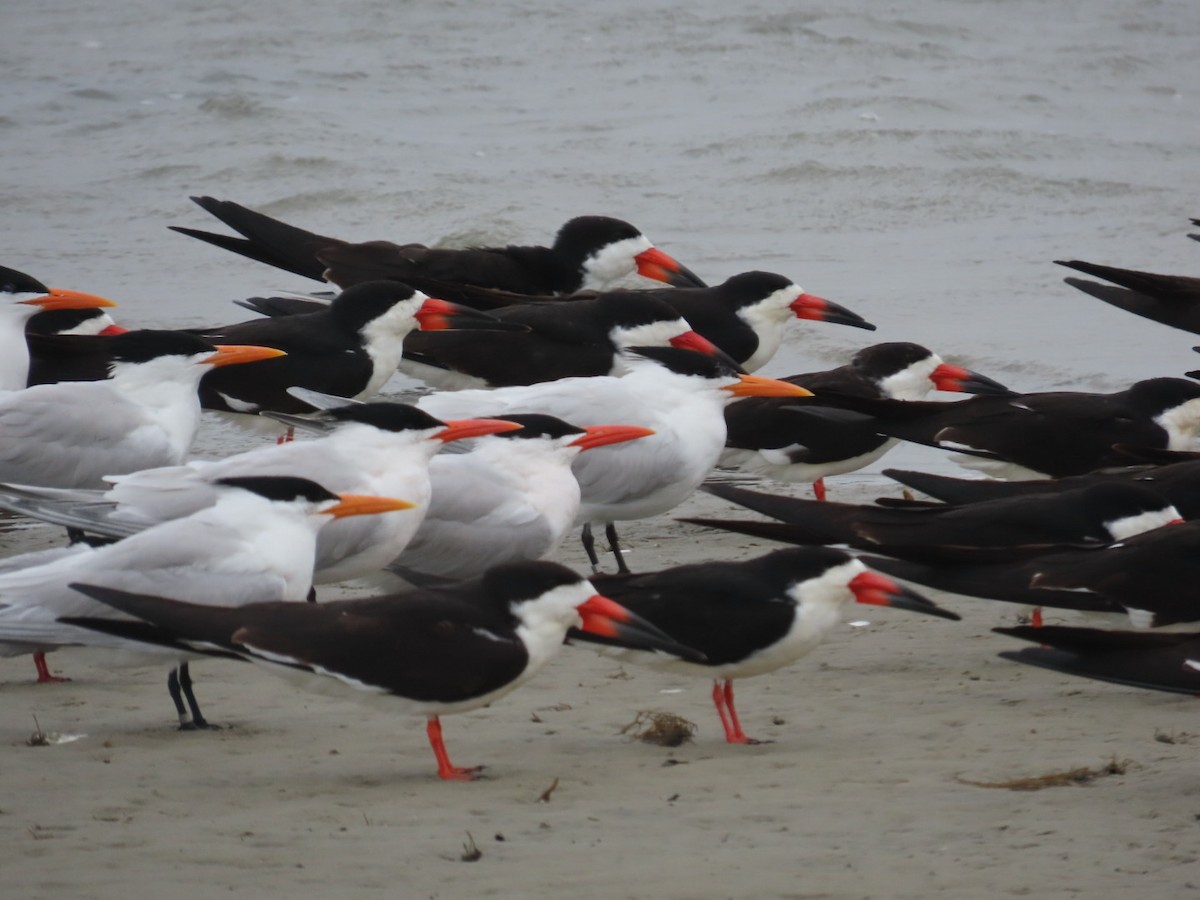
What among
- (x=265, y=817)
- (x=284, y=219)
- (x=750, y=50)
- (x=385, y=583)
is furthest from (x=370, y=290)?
(x=750, y=50)

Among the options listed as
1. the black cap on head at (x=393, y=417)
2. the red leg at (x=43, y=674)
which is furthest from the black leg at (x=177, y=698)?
the black cap on head at (x=393, y=417)

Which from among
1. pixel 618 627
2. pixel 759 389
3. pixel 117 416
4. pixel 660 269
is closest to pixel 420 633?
pixel 618 627

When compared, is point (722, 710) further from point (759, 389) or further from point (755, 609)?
point (759, 389)

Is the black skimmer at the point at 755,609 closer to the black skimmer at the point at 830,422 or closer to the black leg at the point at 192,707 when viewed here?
the black leg at the point at 192,707

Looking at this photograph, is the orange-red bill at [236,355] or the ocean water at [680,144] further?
the ocean water at [680,144]

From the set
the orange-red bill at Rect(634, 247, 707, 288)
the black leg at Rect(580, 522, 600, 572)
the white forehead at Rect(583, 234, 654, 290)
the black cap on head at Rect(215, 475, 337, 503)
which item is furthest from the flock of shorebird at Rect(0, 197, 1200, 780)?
the orange-red bill at Rect(634, 247, 707, 288)

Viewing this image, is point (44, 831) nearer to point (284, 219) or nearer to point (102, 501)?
point (102, 501)

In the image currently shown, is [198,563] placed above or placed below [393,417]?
below

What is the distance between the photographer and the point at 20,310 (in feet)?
28.3

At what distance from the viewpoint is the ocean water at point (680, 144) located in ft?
45.4

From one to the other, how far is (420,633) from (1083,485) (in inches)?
97.6

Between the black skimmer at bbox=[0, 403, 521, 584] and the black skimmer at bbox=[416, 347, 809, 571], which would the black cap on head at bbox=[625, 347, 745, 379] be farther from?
the black skimmer at bbox=[0, 403, 521, 584]

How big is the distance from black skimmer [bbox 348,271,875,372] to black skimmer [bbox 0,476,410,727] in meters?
3.96

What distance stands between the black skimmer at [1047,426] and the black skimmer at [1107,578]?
6.07 feet
